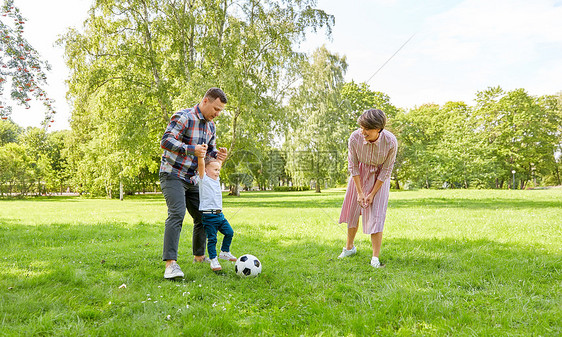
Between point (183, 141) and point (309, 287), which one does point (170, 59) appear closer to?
point (183, 141)

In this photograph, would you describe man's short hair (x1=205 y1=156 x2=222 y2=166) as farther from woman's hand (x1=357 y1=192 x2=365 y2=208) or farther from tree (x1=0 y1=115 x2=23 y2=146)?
tree (x1=0 y1=115 x2=23 y2=146)

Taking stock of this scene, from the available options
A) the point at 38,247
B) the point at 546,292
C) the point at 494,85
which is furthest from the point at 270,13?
the point at 494,85

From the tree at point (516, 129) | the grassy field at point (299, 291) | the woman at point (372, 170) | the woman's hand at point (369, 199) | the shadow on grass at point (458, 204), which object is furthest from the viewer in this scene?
the tree at point (516, 129)

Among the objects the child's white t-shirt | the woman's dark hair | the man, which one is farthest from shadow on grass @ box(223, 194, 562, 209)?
the man

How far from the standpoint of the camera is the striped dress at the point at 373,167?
171 inches

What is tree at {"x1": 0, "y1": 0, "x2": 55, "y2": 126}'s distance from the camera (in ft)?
18.8

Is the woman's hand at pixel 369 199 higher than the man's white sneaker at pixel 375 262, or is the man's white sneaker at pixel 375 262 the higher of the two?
the woman's hand at pixel 369 199

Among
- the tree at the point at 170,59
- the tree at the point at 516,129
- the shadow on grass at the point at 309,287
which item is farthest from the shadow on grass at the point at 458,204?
the tree at the point at 516,129

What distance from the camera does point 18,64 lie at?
587 centimetres

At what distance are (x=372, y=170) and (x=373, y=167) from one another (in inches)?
1.8

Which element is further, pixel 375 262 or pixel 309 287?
pixel 375 262

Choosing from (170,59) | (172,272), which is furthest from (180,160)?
(170,59)

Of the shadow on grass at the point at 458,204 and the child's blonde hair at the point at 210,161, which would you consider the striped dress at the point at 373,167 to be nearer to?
the child's blonde hair at the point at 210,161

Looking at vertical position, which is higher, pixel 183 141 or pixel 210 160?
pixel 183 141
